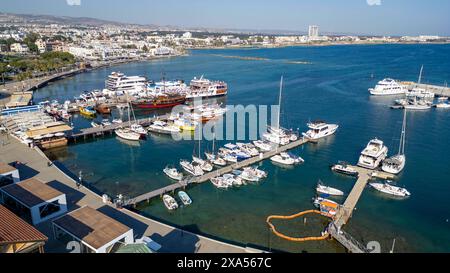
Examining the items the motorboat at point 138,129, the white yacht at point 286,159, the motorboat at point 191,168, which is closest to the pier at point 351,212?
the white yacht at point 286,159

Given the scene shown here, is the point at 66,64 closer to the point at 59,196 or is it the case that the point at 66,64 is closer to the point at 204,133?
the point at 204,133

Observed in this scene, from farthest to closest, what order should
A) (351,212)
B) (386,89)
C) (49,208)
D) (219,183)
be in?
(386,89) < (219,183) < (351,212) < (49,208)

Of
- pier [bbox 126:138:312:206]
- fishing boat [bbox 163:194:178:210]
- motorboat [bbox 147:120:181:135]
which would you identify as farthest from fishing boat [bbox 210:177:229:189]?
motorboat [bbox 147:120:181:135]

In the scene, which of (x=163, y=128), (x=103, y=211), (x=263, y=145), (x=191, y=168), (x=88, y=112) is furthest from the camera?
(x=88, y=112)

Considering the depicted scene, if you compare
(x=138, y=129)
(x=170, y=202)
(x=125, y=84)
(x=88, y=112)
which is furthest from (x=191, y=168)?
(x=125, y=84)

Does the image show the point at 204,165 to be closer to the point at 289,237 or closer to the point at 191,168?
the point at 191,168
